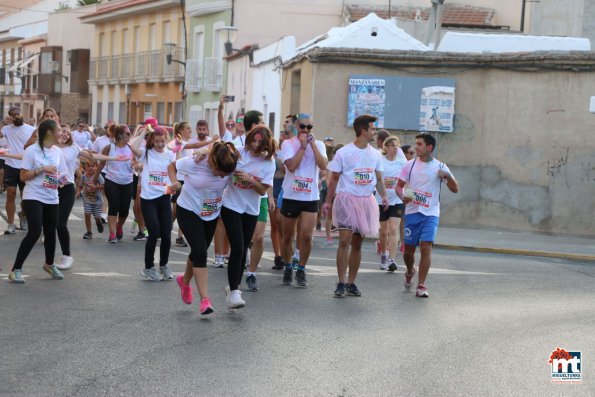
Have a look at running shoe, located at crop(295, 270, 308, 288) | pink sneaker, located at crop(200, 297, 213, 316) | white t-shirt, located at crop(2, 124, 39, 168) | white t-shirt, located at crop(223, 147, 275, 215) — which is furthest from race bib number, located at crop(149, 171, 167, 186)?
white t-shirt, located at crop(2, 124, 39, 168)

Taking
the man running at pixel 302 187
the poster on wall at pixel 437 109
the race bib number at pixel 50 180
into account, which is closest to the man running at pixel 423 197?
the man running at pixel 302 187

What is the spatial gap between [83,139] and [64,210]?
1462 centimetres

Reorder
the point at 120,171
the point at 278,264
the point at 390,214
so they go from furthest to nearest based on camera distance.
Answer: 1. the point at 120,171
2. the point at 390,214
3. the point at 278,264

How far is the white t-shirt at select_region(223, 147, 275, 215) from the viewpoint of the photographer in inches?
405

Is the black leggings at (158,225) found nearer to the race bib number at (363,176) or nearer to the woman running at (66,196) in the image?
the woman running at (66,196)

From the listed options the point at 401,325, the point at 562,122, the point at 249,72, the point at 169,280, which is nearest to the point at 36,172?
the point at 169,280

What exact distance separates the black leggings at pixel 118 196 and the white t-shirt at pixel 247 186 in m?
5.92

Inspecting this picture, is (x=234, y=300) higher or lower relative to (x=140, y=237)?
higher

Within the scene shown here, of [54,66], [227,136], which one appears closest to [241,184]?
[227,136]

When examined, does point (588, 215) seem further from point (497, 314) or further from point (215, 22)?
point (215, 22)

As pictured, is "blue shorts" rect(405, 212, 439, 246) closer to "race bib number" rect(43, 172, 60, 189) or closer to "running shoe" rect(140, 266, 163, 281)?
"running shoe" rect(140, 266, 163, 281)

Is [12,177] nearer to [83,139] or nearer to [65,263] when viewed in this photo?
[65,263]

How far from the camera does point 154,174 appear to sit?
12914 mm

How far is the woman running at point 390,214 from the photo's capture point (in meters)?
14.6
